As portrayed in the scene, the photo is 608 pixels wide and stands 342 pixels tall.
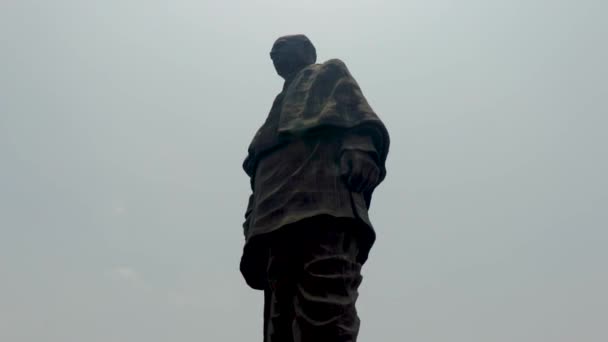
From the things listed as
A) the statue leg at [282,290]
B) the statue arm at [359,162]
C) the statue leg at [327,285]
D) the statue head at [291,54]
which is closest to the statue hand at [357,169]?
the statue arm at [359,162]

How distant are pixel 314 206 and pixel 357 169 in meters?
0.47

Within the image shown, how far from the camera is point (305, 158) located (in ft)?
20.2

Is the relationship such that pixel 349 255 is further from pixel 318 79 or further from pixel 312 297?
pixel 318 79

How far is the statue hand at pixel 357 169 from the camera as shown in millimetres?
5957

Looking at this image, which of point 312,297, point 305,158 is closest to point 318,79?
point 305,158

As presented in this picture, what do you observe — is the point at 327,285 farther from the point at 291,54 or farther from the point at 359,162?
the point at 291,54

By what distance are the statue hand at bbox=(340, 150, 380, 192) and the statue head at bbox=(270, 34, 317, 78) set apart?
4.43 ft

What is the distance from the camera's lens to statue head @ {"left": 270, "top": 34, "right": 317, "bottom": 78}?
701 cm

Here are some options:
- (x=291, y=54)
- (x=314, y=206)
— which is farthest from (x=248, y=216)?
(x=291, y=54)

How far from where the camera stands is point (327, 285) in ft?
18.4

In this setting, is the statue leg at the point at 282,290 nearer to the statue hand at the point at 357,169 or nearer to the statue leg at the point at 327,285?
the statue leg at the point at 327,285

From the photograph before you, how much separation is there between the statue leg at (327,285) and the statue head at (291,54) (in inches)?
73.4

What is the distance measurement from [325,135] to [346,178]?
45 centimetres

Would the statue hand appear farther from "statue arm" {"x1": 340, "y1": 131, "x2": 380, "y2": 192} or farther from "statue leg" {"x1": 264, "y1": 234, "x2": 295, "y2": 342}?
"statue leg" {"x1": 264, "y1": 234, "x2": 295, "y2": 342}
